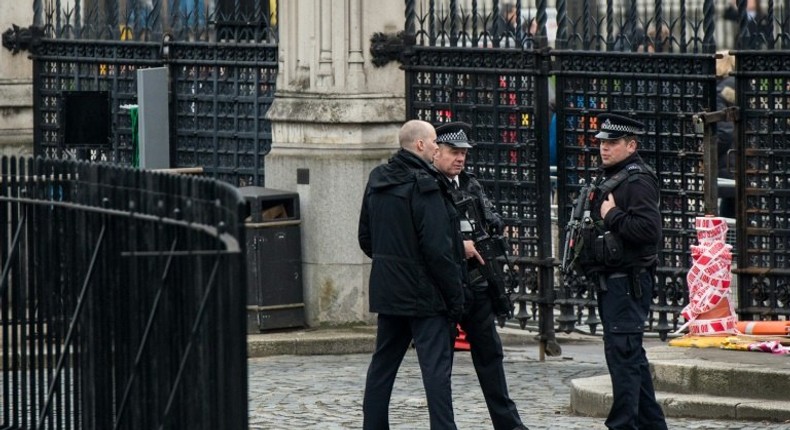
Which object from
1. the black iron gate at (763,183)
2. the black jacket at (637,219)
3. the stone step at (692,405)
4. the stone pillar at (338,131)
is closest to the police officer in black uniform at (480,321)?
the black jacket at (637,219)

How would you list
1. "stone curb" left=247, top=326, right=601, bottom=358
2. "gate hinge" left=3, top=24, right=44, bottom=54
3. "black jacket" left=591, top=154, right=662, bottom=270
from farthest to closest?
"gate hinge" left=3, top=24, right=44, bottom=54
"stone curb" left=247, top=326, right=601, bottom=358
"black jacket" left=591, top=154, right=662, bottom=270

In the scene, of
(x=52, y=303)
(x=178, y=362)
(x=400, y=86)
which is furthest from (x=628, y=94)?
(x=178, y=362)

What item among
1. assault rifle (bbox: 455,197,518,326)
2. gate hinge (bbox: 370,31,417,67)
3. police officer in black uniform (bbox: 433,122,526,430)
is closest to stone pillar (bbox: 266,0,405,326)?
gate hinge (bbox: 370,31,417,67)

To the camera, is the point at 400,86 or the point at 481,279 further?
the point at 400,86

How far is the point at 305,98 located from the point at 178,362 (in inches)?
319

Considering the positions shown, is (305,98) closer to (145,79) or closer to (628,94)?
(145,79)

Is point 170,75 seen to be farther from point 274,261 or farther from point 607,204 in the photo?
point 607,204

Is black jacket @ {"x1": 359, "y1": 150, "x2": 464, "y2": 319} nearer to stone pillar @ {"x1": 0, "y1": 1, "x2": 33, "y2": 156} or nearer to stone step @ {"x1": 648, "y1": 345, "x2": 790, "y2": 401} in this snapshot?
stone step @ {"x1": 648, "y1": 345, "x2": 790, "y2": 401}

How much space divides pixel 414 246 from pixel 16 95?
8.33m

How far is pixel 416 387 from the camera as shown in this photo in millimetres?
13359

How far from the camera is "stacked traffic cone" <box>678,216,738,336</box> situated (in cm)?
1262

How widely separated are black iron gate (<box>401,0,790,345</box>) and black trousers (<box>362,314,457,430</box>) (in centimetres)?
320

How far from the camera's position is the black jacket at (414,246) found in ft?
34.0

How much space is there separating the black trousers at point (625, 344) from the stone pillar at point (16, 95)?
852 cm
